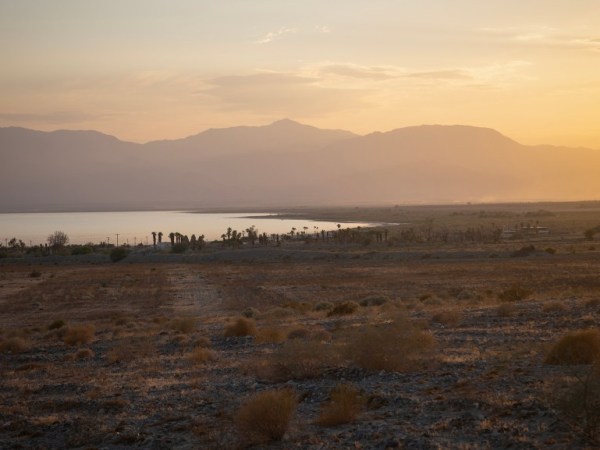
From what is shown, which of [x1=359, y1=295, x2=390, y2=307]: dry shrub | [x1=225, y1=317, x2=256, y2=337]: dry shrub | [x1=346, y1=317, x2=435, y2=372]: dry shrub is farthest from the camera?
[x1=359, y1=295, x2=390, y2=307]: dry shrub

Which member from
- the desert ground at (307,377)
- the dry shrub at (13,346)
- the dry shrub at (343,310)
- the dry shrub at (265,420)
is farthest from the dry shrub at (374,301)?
the dry shrub at (265,420)

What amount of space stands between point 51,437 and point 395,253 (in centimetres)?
6508

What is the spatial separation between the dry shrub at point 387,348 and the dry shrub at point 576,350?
2784mm

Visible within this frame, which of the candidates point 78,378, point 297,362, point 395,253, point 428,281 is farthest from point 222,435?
point 395,253

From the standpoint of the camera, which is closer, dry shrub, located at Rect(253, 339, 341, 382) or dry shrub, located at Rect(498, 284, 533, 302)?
dry shrub, located at Rect(253, 339, 341, 382)

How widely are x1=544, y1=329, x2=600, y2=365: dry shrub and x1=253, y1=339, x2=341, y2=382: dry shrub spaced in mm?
4486

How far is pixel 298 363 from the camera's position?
16.2 meters

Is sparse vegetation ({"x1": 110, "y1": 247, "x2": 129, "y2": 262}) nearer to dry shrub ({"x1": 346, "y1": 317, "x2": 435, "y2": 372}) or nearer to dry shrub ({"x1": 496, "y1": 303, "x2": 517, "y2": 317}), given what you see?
dry shrub ({"x1": 496, "y1": 303, "x2": 517, "y2": 317})

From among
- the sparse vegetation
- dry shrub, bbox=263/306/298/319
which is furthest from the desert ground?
the sparse vegetation

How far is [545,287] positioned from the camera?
41.7 metres

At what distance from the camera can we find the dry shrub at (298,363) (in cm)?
1614

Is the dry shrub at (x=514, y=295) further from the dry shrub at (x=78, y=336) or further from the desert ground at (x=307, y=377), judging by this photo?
the dry shrub at (x=78, y=336)

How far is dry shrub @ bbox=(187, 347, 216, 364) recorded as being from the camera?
19987 mm

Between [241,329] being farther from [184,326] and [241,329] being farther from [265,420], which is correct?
[265,420]
